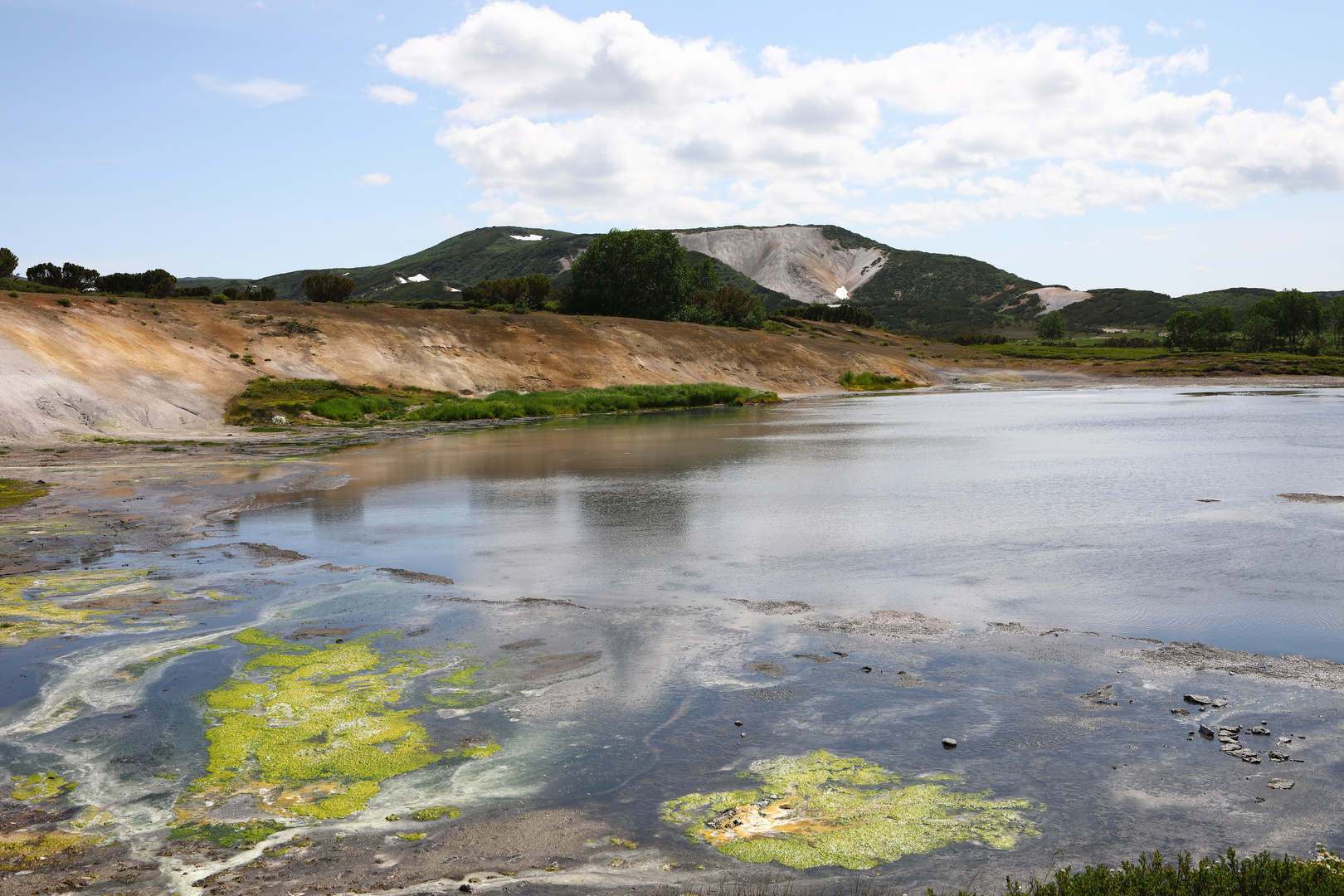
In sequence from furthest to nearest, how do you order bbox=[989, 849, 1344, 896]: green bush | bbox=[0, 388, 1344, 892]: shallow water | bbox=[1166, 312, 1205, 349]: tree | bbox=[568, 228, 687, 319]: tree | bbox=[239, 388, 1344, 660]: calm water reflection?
bbox=[1166, 312, 1205, 349]: tree → bbox=[568, 228, 687, 319]: tree → bbox=[239, 388, 1344, 660]: calm water reflection → bbox=[0, 388, 1344, 892]: shallow water → bbox=[989, 849, 1344, 896]: green bush

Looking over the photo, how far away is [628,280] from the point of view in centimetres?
10138

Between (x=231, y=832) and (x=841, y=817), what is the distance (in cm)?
431

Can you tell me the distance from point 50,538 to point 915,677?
51.7 ft

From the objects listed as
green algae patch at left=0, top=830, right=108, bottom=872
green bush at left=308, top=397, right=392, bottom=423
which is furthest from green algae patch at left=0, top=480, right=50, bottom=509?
green bush at left=308, top=397, right=392, bottom=423

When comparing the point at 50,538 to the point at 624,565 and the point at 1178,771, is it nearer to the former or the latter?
the point at 624,565

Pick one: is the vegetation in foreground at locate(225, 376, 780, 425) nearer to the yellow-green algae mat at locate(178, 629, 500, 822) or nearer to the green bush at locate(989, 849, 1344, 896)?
the yellow-green algae mat at locate(178, 629, 500, 822)

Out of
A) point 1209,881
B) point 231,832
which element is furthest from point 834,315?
point 1209,881

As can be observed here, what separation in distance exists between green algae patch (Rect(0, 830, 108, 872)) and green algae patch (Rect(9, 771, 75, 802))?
707 millimetres

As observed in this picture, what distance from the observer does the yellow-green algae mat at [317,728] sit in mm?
7363

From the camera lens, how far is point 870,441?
123 feet

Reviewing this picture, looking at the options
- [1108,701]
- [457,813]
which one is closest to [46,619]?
[457,813]

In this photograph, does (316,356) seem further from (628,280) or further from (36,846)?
(36,846)

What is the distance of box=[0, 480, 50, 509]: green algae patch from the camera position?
21.9 metres

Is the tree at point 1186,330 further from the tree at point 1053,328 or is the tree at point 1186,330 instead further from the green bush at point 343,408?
the green bush at point 343,408
